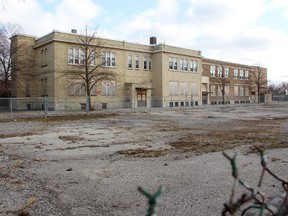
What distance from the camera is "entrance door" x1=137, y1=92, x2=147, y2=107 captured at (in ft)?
169

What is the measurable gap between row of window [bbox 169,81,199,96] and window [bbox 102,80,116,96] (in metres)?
11.7

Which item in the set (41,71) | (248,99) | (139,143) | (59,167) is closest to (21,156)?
(59,167)

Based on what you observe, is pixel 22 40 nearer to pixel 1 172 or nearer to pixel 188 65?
pixel 188 65

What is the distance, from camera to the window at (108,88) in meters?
48.6

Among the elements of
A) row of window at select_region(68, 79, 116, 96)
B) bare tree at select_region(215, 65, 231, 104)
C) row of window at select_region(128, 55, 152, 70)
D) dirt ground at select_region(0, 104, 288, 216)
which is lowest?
dirt ground at select_region(0, 104, 288, 216)

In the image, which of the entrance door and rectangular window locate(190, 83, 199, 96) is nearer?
the entrance door

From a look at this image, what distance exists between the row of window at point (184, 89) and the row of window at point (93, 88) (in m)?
12.1

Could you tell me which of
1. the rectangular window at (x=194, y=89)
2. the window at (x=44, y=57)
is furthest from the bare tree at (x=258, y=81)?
the window at (x=44, y=57)

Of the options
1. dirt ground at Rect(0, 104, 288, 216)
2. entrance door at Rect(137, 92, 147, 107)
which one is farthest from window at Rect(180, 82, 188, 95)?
dirt ground at Rect(0, 104, 288, 216)

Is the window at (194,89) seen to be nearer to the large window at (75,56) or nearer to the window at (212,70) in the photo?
the window at (212,70)

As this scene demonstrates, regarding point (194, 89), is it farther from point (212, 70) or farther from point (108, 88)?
point (108, 88)

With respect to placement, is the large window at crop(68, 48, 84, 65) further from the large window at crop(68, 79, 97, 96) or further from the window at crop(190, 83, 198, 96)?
the window at crop(190, 83, 198, 96)

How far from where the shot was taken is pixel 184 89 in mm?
59438

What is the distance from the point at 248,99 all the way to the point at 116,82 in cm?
4452
